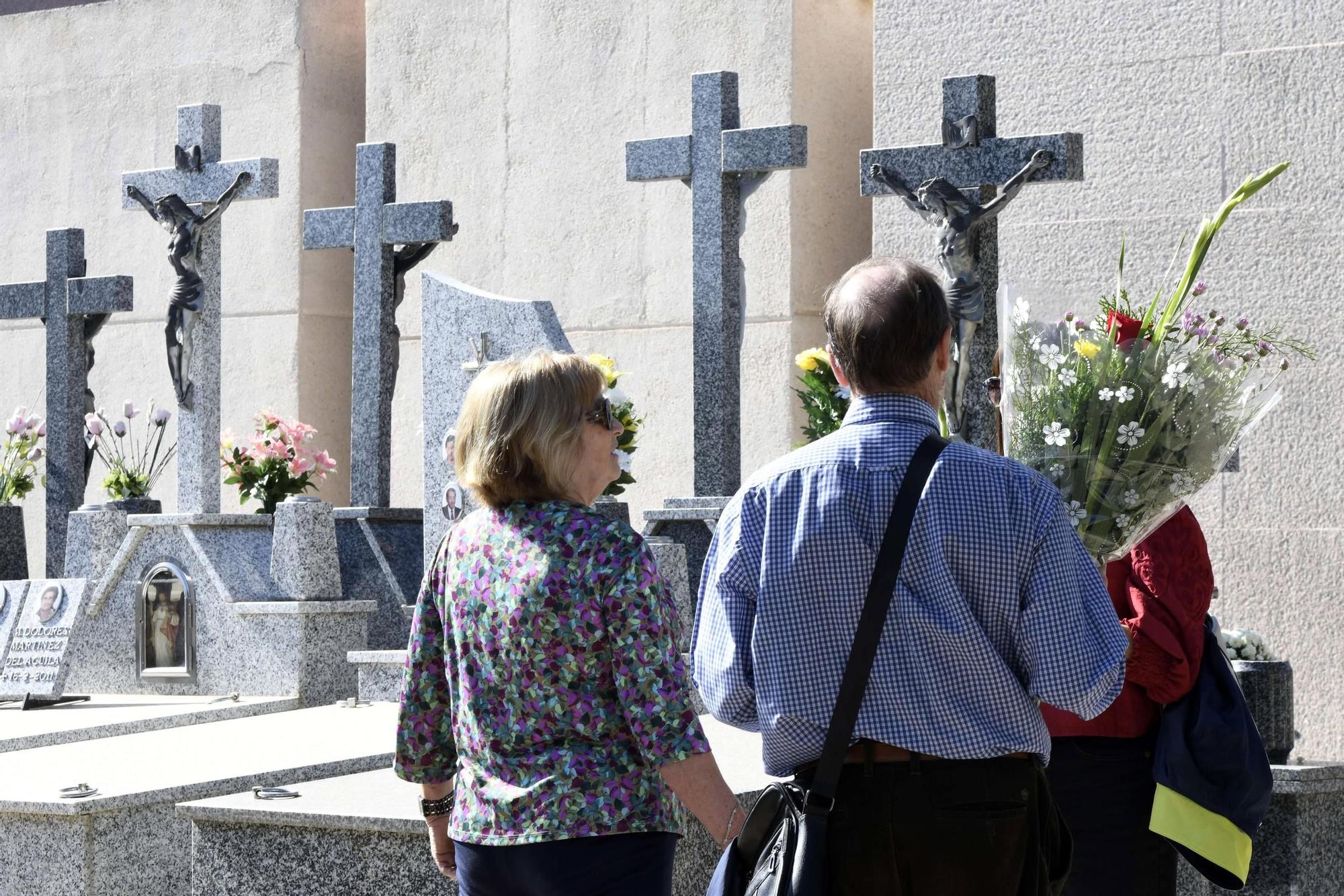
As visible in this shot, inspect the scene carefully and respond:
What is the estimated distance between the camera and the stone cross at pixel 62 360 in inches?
405

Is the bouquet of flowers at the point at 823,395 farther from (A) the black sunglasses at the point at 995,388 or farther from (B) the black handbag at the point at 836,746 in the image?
(B) the black handbag at the point at 836,746

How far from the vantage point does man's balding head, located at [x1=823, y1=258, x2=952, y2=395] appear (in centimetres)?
248

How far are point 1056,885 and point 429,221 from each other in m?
6.93

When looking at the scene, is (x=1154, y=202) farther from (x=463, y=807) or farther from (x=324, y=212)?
(x=463, y=807)

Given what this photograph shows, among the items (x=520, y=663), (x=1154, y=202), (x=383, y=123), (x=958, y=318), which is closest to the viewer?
(x=520, y=663)

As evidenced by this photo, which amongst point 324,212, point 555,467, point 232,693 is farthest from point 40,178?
point 555,467

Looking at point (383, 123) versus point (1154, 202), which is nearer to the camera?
point (1154, 202)

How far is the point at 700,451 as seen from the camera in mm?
8359

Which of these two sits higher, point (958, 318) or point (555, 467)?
point (958, 318)

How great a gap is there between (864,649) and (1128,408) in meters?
1.04

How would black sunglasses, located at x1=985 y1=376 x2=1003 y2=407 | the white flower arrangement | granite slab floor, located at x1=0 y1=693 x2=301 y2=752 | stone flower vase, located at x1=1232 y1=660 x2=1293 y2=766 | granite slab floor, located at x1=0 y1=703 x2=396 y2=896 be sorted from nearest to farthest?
black sunglasses, located at x1=985 y1=376 x2=1003 y2=407 < granite slab floor, located at x1=0 y1=703 x2=396 y2=896 < stone flower vase, located at x1=1232 y1=660 x2=1293 y2=766 < the white flower arrangement < granite slab floor, located at x1=0 y1=693 x2=301 y2=752

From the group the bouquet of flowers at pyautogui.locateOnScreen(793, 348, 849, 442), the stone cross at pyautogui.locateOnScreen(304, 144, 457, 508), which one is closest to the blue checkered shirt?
the bouquet of flowers at pyautogui.locateOnScreen(793, 348, 849, 442)

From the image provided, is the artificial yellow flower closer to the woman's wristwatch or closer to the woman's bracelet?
the woman's wristwatch

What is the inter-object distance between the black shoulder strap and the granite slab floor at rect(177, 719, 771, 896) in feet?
6.71
